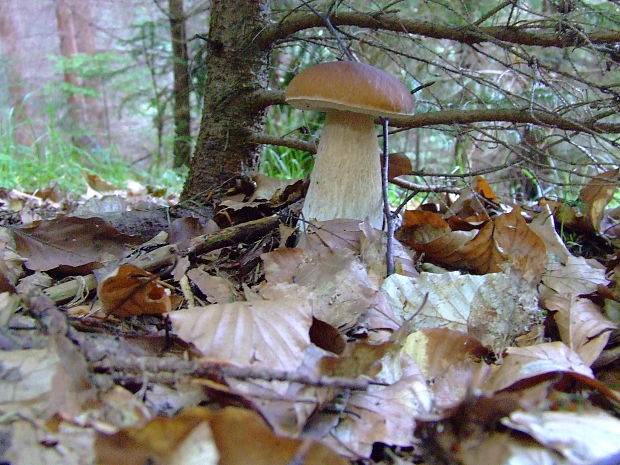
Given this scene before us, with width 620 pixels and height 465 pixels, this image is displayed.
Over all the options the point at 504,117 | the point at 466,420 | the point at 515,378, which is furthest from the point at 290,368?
the point at 504,117

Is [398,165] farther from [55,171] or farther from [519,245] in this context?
[55,171]

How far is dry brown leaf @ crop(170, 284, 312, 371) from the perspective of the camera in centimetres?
100

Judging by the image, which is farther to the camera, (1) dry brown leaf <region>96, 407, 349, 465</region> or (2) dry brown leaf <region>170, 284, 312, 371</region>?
(2) dry brown leaf <region>170, 284, 312, 371</region>

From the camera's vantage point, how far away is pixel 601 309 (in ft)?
4.50

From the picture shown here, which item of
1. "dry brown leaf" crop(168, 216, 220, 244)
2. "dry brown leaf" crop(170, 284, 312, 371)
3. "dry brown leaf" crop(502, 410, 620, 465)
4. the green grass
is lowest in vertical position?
the green grass

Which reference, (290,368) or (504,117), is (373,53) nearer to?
(504,117)

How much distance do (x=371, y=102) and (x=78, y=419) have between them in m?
1.26

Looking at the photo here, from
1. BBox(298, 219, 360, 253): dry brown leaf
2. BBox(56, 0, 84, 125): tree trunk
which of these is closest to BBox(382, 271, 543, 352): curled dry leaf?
BBox(298, 219, 360, 253): dry brown leaf

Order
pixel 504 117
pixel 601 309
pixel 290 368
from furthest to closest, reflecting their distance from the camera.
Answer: pixel 504 117 < pixel 601 309 < pixel 290 368

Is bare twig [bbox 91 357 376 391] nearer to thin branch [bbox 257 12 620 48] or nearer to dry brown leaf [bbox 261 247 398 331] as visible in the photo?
dry brown leaf [bbox 261 247 398 331]

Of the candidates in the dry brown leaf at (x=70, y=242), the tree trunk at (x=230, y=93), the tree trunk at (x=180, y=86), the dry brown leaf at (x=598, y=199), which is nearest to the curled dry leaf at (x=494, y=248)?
the dry brown leaf at (x=598, y=199)

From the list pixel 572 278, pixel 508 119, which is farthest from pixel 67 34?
pixel 572 278

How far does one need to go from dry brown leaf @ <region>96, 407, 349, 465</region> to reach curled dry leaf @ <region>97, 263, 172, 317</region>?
0.55 m

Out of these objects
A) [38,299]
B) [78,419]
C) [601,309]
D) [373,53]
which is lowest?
[601,309]
